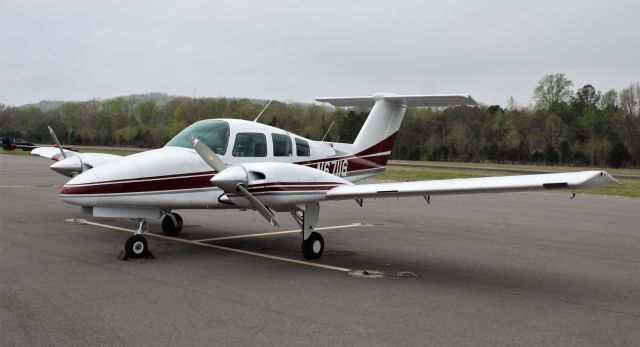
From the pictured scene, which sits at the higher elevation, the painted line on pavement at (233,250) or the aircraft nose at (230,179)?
the aircraft nose at (230,179)

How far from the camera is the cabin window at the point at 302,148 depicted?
1065 cm

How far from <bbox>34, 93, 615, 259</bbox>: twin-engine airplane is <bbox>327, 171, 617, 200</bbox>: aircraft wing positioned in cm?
1

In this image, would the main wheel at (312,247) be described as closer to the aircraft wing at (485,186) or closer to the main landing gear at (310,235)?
the main landing gear at (310,235)

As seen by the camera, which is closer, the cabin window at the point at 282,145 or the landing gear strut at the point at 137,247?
the landing gear strut at the point at 137,247

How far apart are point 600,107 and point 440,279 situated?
7966 cm

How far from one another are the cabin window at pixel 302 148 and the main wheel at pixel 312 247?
2.10 metres

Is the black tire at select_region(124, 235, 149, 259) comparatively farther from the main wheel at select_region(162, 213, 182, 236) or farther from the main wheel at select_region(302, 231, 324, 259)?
the main wheel at select_region(162, 213, 182, 236)

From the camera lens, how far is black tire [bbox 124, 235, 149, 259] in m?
8.53

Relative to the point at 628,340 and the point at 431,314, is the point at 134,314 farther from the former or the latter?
the point at 628,340

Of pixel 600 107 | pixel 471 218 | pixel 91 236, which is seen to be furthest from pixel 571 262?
pixel 600 107

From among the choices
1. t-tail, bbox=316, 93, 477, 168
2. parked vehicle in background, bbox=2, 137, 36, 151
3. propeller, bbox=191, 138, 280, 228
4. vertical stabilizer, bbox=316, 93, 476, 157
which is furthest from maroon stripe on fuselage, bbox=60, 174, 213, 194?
parked vehicle in background, bbox=2, 137, 36, 151

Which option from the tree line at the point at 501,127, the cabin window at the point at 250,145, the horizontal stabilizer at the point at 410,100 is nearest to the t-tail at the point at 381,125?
the horizontal stabilizer at the point at 410,100

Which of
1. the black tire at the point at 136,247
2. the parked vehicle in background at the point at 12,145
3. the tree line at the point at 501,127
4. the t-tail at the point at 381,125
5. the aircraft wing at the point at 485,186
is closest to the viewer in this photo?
the aircraft wing at the point at 485,186

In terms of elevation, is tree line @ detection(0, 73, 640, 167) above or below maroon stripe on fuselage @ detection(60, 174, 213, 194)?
above
